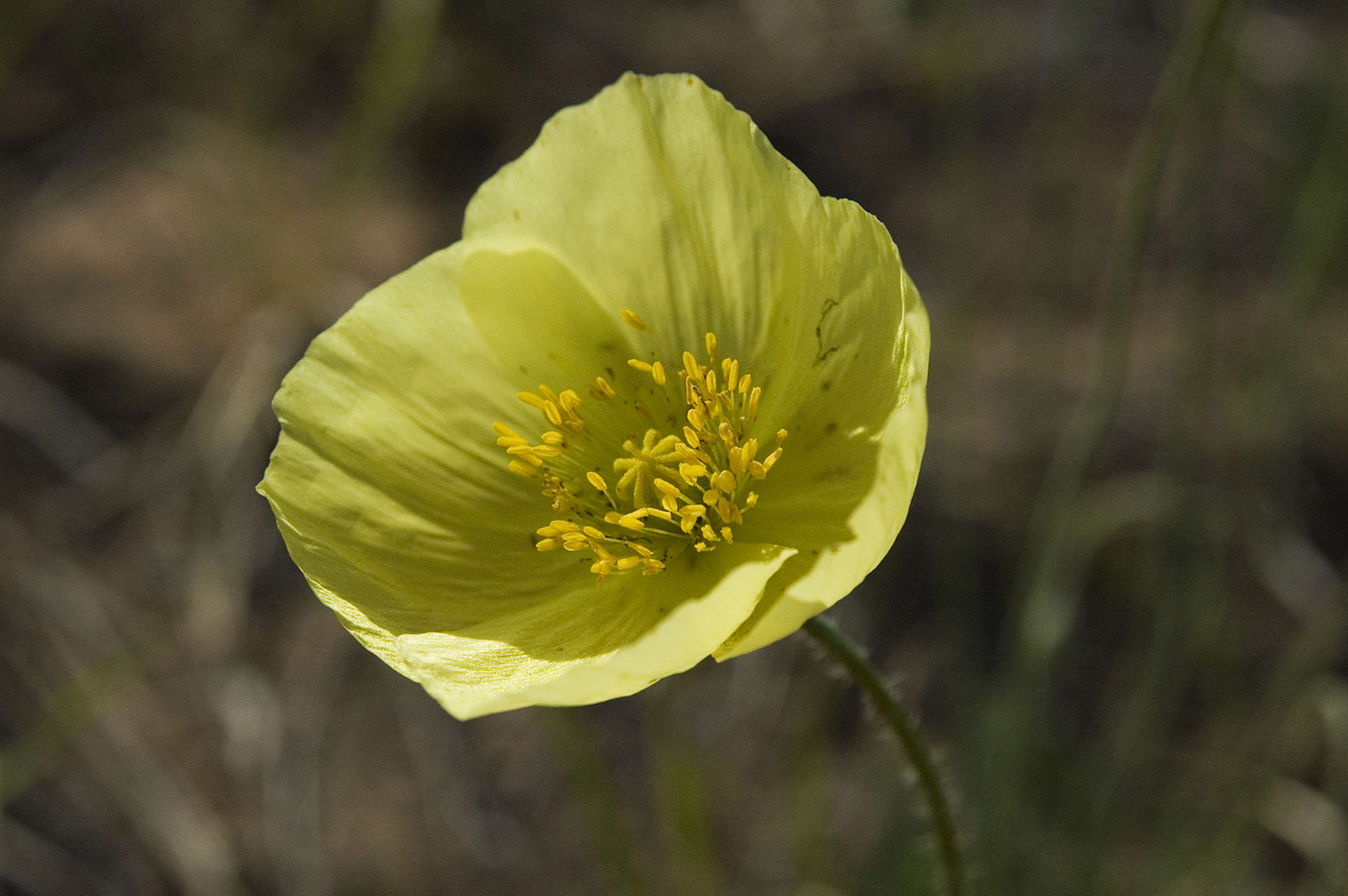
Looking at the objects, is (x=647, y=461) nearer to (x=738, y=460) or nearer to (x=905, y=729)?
(x=738, y=460)

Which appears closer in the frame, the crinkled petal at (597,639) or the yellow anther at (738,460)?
the crinkled petal at (597,639)

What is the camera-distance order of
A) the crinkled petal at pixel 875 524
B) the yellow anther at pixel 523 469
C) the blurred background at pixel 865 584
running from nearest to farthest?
the crinkled petal at pixel 875 524 → the yellow anther at pixel 523 469 → the blurred background at pixel 865 584

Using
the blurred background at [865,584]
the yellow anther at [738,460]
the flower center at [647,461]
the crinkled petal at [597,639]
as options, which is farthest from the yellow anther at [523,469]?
the blurred background at [865,584]

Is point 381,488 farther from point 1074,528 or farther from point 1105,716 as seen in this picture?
point 1105,716

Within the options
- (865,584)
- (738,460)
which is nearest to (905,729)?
(738,460)

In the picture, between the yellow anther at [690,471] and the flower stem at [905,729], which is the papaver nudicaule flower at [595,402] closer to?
the yellow anther at [690,471]

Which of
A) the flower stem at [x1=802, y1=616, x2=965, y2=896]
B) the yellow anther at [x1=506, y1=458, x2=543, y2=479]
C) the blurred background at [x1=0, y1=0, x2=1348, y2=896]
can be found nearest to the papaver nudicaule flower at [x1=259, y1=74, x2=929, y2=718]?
the yellow anther at [x1=506, y1=458, x2=543, y2=479]
